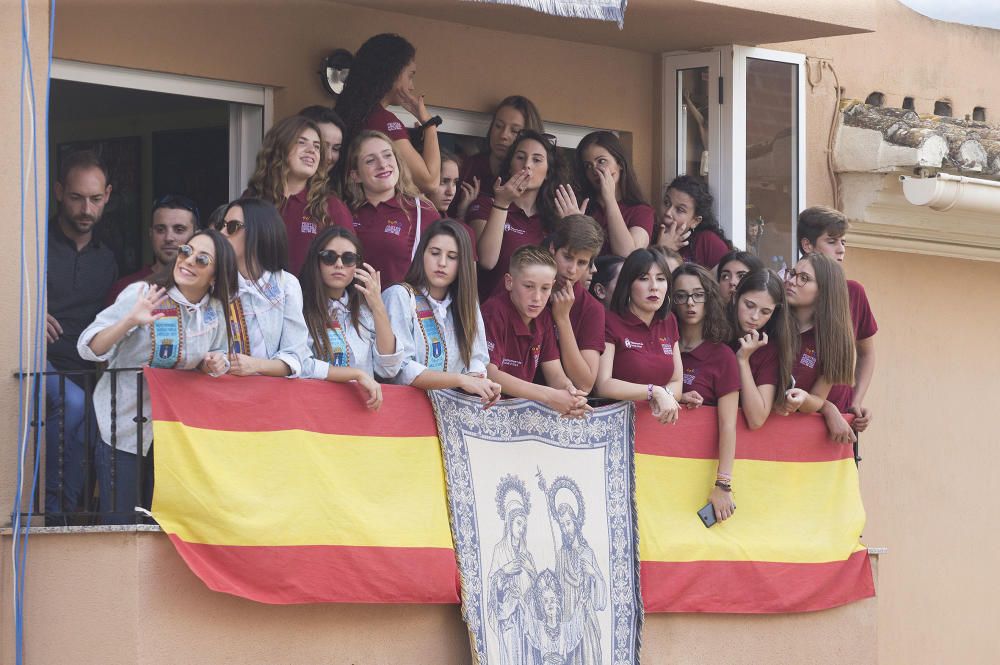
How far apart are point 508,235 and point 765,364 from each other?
1547 millimetres

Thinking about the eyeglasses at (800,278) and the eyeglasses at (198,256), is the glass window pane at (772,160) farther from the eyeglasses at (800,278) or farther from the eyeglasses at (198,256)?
the eyeglasses at (198,256)

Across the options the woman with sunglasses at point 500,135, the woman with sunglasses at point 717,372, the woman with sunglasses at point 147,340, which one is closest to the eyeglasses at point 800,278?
the woman with sunglasses at point 717,372

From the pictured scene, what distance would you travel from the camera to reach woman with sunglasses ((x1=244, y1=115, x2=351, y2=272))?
8242 mm

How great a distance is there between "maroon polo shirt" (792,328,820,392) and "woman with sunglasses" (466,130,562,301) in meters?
1.52

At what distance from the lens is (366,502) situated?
7.72 m

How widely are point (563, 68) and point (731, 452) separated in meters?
3.04

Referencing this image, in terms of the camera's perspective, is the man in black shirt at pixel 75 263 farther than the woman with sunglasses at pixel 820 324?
No

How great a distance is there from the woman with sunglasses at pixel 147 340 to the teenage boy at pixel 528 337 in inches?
61.1

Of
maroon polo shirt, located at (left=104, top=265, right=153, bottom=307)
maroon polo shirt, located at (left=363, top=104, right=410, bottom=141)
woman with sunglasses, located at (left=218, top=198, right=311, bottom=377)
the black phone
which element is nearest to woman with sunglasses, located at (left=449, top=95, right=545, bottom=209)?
maroon polo shirt, located at (left=363, top=104, right=410, bottom=141)

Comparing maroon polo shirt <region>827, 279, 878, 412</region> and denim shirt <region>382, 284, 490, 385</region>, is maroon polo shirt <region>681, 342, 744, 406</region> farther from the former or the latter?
denim shirt <region>382, 284, 490, 385</region>

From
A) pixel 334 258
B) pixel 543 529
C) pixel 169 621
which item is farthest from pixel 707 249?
pixel 169 621

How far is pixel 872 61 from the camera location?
12719mm

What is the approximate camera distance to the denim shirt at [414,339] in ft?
25.9

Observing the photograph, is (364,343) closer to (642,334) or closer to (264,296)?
(264,296)
